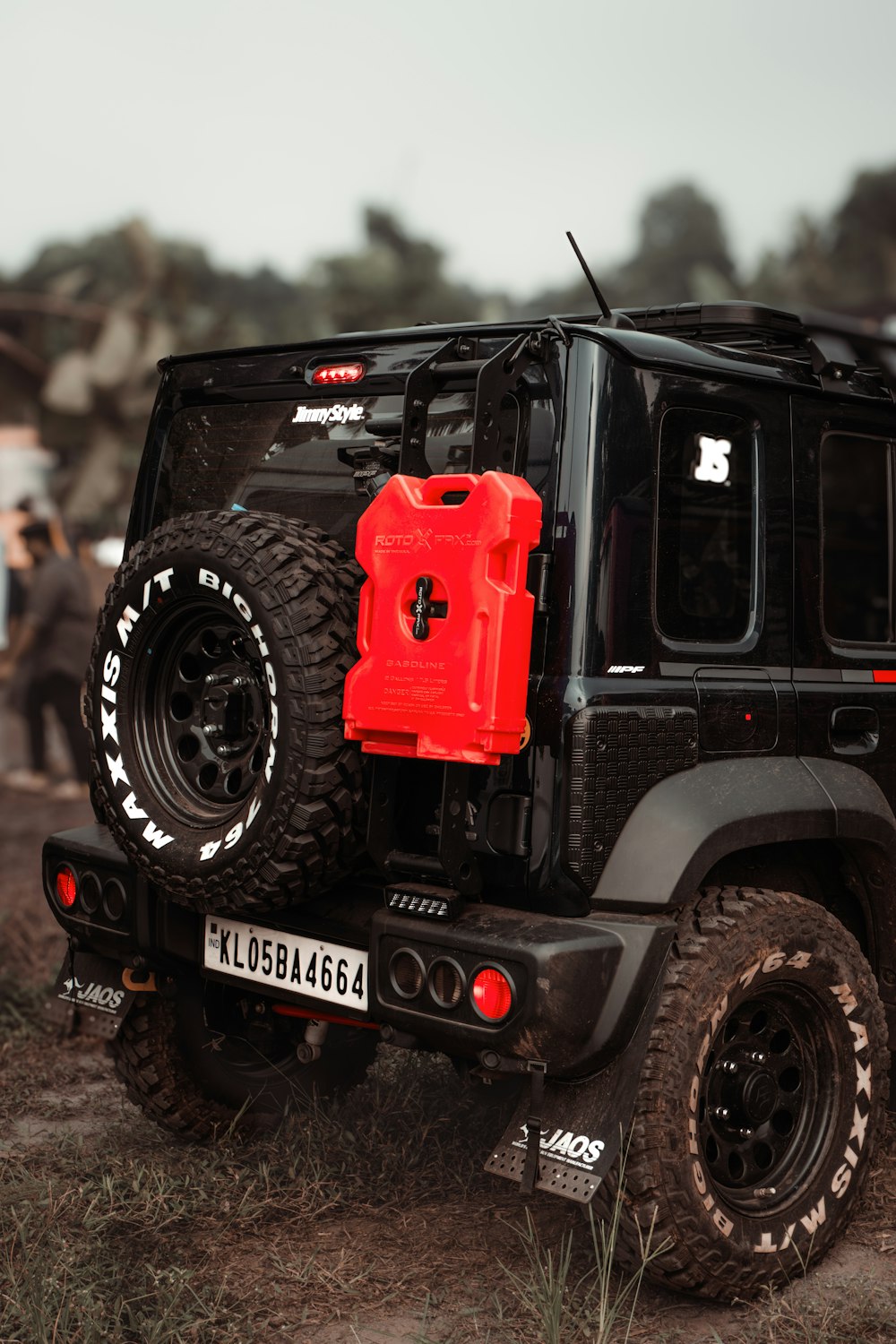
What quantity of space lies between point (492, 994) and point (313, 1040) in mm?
1002

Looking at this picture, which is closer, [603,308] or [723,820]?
[723,820]

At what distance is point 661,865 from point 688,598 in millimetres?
691

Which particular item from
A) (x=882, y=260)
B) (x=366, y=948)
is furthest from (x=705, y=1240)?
(x=882, y=260)

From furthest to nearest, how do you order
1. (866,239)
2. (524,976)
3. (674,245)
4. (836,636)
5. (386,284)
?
(674,245), (866,239), (386,284), (836,636), (524,976)

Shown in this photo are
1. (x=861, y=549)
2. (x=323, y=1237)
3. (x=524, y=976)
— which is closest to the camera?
(x=524, y=976)

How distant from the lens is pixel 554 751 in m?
3.02

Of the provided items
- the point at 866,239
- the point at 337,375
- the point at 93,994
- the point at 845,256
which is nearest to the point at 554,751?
the point at 337,375

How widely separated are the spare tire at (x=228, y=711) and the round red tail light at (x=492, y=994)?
418 millimetres

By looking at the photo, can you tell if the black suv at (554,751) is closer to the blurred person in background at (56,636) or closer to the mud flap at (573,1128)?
the mud flap at (573,1128)

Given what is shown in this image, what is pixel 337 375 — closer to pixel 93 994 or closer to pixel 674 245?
pixel 93 994

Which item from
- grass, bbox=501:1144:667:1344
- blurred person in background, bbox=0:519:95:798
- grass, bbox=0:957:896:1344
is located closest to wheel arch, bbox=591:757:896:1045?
grass, bbox=501:1144:667:1344

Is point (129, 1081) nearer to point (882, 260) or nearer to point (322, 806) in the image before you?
point (322, 806)

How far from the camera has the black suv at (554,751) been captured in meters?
2.96

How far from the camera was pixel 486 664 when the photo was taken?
2.83m
